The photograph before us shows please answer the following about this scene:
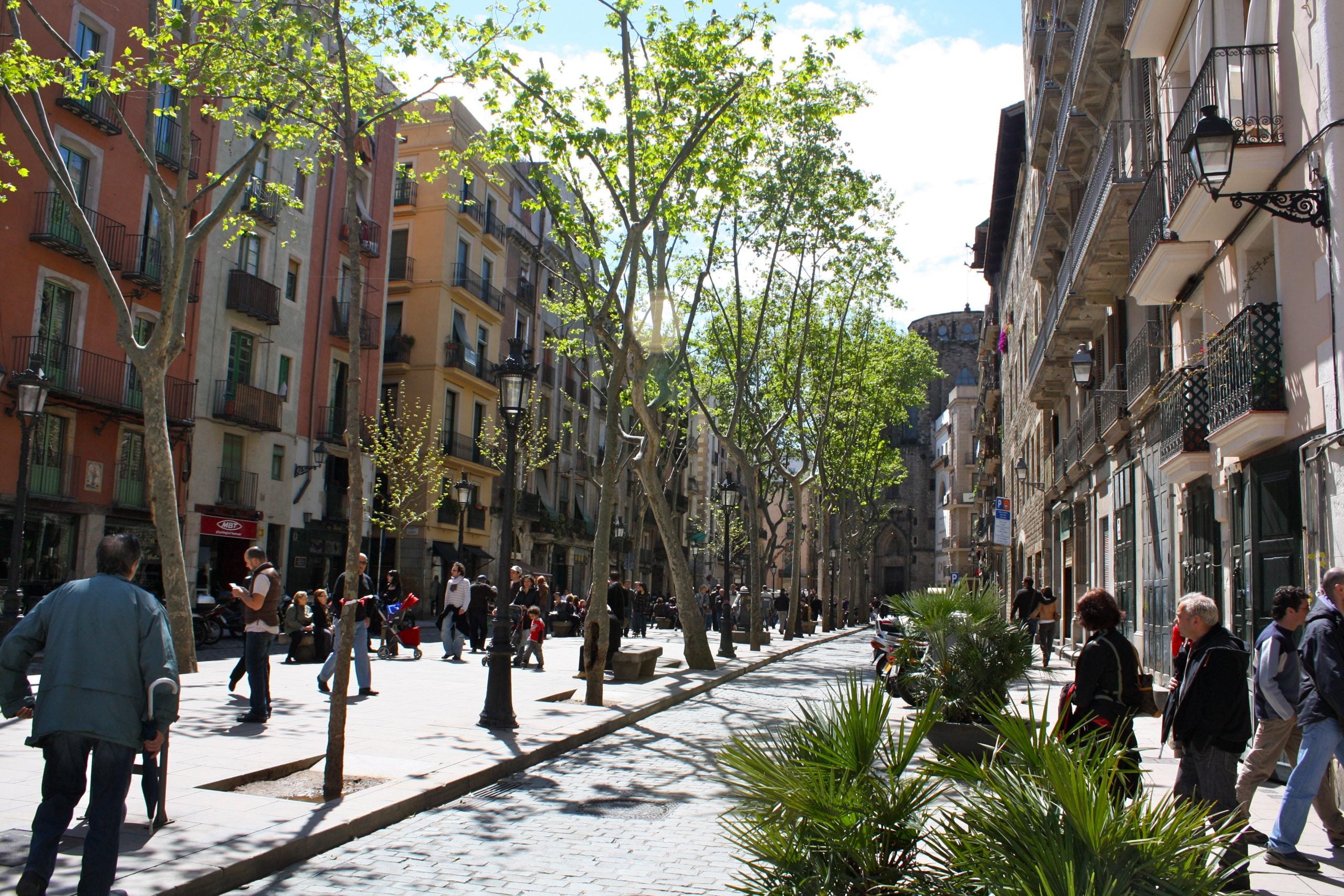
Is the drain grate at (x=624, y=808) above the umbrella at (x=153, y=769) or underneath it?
underneath

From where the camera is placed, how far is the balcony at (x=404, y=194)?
129 feet

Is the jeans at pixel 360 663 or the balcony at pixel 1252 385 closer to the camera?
the balcony at pixel 1252 385

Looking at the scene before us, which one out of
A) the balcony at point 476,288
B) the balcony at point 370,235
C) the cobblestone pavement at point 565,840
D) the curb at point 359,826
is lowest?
the cobblestone pavement at point 565,840

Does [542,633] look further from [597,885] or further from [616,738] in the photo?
[597,885]

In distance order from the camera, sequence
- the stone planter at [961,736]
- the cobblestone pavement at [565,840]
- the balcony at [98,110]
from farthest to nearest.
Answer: the balcony at [98,110]
the stone planter at [961,736]
the cobblestone pavement at [565,840]

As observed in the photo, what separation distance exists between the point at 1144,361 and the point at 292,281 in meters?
23.1

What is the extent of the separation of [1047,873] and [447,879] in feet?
12.2

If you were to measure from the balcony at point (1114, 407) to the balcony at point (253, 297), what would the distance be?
20.4m

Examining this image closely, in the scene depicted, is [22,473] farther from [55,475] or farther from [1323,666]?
[1323,666]

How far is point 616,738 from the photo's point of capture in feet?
37.0

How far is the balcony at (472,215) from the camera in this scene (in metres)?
39.9

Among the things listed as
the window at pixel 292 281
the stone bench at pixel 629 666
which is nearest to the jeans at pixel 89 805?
the stone bench at pixel 629 666

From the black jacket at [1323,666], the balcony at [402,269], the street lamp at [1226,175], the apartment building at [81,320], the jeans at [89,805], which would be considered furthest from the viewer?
the balcony at [402,269]

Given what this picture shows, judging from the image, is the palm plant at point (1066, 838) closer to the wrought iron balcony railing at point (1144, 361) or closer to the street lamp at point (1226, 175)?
the street lamp at point (1226, 175)
